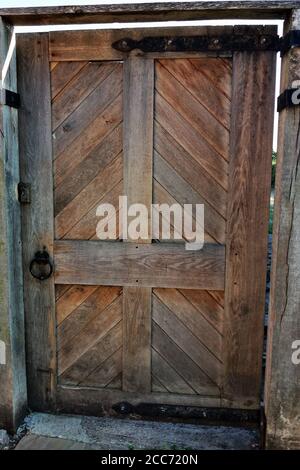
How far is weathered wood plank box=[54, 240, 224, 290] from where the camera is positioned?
2354 millimetres

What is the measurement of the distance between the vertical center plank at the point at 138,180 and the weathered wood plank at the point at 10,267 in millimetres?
656

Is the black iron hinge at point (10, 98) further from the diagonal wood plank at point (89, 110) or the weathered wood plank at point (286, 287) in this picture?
the weathered wood plank at point (286, 287)

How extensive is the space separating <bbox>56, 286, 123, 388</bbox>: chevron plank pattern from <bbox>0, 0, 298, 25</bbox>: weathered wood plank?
1.54m

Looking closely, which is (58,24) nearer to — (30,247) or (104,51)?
(104,51)

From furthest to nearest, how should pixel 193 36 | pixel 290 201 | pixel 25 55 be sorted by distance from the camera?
1. pixel 25 55
2. pixel 193 36
3. pixel 290 201

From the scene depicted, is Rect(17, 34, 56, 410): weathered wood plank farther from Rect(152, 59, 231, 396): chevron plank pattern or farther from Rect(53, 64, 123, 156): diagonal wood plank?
Rect(152, 59, 231, 396): chevron plank pattern

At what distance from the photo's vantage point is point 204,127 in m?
2.26

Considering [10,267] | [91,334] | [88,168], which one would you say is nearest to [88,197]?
[88,168]

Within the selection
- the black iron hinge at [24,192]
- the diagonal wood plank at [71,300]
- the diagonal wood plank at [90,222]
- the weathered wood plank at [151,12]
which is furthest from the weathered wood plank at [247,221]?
→ the black iron hinge at [24,192]

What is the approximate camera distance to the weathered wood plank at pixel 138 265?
7.72 ft

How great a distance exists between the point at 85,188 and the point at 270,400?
5.24ft

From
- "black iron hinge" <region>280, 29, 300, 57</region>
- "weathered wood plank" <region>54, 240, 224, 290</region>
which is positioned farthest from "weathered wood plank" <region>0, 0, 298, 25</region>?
"weathered wood plank" <region>54, 240, 224, 290</region>

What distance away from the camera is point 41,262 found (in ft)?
8.05
